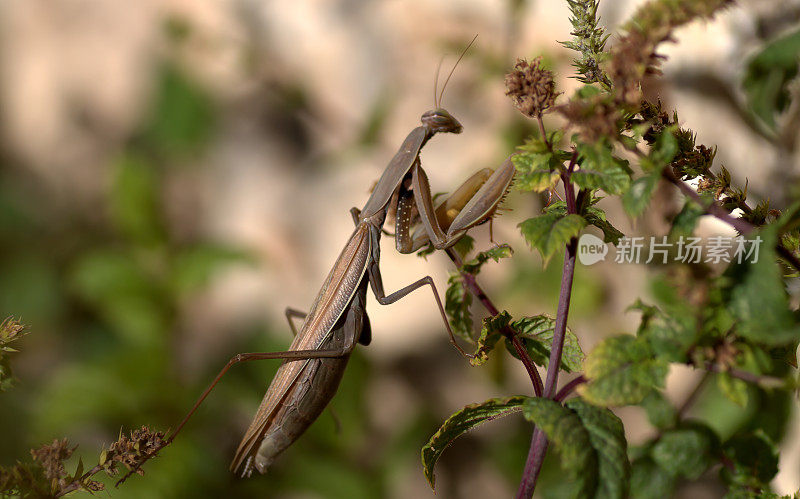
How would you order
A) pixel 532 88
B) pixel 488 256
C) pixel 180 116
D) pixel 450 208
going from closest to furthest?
pixel 532 88, pixel 488 256, pixel 450 208, pixel 180 116

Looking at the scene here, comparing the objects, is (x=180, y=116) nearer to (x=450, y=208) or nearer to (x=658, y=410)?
(x=450, y=208)

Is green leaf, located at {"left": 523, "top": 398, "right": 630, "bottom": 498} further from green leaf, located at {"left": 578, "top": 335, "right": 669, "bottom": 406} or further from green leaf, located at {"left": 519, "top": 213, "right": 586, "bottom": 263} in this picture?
green leaf, located at {"left": 519, "top": 213, "right": 586, "bottom": 263}

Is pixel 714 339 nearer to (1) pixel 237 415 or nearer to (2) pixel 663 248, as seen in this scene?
(2) pixel 663 248

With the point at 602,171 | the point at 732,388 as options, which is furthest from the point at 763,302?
the point at 602,171

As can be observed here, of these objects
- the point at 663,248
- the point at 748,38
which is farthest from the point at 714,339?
the point at 748,38

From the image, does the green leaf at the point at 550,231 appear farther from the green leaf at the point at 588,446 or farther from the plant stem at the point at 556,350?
the green leaf at the point at 588,446
